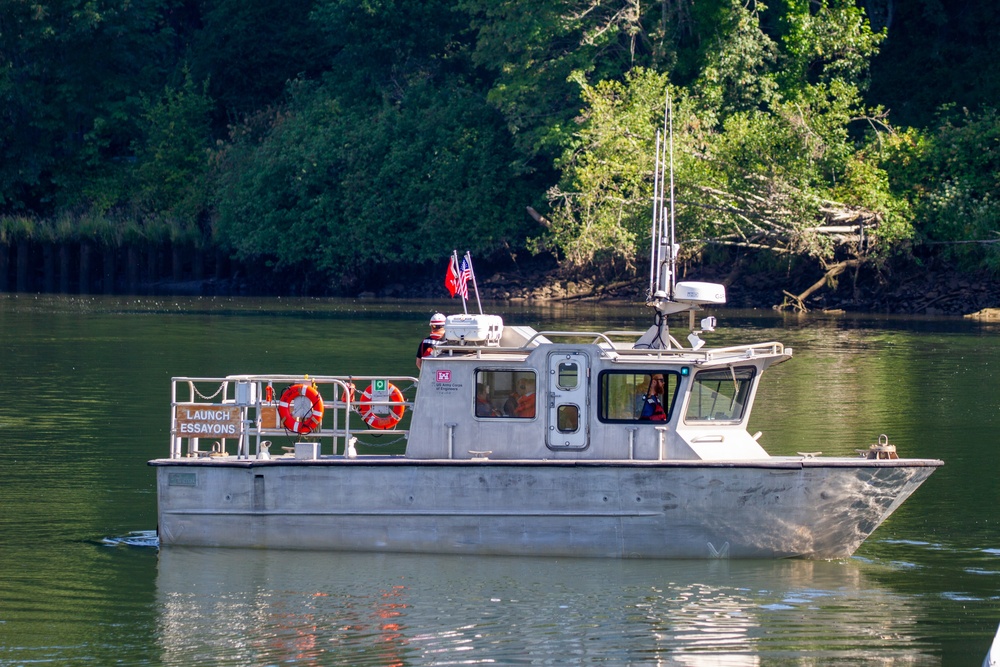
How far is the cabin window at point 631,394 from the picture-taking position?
16.4 meters

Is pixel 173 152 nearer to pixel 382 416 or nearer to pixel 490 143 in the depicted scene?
pixel 490 143

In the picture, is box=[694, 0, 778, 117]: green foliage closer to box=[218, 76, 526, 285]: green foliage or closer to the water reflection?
box=[218, 76, 526, 285]: green foliage

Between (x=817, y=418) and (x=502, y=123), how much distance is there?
135 ft

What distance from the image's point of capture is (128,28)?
255 feet

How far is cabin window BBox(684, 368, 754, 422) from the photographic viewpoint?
16531mm

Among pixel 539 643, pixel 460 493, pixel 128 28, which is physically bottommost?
pixel 539 643

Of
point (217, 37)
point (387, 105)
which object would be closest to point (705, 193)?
point (387, 105)

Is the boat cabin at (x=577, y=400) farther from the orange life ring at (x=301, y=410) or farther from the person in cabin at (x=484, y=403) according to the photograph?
the orange life ring at (x=301, y=410)

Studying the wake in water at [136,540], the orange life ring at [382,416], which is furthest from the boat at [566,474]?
the orange life ring at [382,416]

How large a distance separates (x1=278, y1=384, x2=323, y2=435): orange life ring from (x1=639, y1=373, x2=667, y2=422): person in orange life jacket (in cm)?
370

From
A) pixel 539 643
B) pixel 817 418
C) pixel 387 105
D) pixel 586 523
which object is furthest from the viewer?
pixel 387 105

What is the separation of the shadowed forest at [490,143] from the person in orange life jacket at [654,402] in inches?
1281

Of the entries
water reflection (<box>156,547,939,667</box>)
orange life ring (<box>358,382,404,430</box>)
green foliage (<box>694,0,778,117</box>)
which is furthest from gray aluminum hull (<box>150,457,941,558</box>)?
green foliage (<box>694,0,778,117</box>)

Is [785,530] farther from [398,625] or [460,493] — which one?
[398,625]
